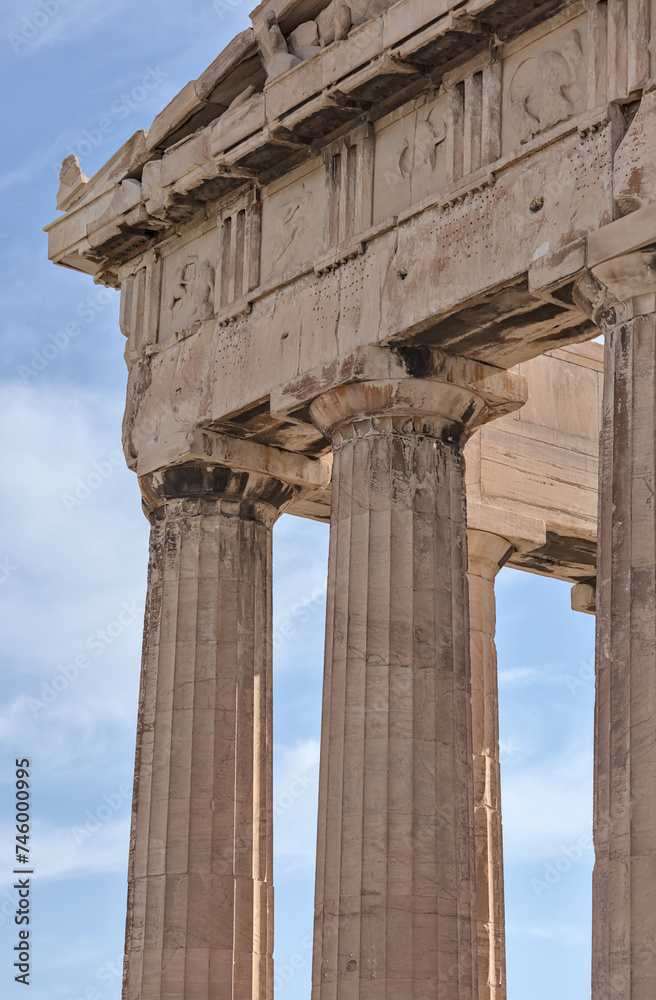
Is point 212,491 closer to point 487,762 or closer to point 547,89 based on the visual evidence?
point 487,762

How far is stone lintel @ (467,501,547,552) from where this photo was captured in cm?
3646

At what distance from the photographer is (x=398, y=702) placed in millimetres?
27922

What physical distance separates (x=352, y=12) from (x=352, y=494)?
7.78 meters

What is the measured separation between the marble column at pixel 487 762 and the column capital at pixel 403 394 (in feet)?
22.3

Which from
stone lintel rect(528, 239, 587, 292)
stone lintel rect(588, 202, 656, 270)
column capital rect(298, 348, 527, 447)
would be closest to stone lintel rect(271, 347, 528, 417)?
column capital rect(298, 348, 527, 447)

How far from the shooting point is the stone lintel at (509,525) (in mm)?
36463

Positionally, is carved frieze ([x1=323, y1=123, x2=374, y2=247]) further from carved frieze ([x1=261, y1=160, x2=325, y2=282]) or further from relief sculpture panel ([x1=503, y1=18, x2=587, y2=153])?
relief sculpture panel ([x1=503, y1=18, x2=587, y2=153])

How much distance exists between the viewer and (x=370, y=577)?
93.9 ft

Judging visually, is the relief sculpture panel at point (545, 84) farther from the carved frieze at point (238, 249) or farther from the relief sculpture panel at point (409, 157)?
the carved frieze at point (238, 249)

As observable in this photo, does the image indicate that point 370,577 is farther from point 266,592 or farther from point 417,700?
point 266,592

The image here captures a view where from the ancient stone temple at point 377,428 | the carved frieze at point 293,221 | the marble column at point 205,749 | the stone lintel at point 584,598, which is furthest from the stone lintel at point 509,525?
the carved frieze at point 293,221

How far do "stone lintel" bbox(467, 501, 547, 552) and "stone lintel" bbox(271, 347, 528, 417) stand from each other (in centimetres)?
575

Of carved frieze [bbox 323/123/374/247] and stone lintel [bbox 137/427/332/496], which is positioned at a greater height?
carved frieze [bbox 323/123/374/247]

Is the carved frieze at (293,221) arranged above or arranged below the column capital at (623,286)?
above
